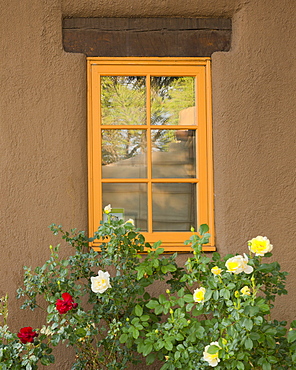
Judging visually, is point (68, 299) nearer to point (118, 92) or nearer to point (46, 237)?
point (46, 237)

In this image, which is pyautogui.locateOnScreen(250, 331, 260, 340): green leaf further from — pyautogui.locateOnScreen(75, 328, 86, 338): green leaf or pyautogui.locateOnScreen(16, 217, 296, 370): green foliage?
pyautogui.locateOnScreen(75, 328, 86, 338): green leaf

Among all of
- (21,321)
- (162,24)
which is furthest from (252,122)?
(21,321)

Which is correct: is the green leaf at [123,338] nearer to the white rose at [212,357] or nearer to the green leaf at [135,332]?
the green leaf at [135,332]

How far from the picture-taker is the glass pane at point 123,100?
381 centimetres

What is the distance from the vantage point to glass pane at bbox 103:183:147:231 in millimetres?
3768

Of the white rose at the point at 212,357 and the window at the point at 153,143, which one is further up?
the window at the point at 153,143

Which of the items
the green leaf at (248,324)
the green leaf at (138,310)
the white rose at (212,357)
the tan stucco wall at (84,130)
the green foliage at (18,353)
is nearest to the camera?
the green leaf at (248,324)

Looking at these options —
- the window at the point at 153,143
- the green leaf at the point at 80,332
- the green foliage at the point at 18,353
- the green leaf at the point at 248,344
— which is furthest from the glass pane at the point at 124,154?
the green leaf at the point at 248,344

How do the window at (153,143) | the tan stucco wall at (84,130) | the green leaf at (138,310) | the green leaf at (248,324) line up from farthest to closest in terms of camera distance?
the window at (153,143)
the tan stucco wall at (84,130)
the green leaf at (138,310)
the green leaf at (248,324)

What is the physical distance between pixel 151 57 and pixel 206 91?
1.64 feet

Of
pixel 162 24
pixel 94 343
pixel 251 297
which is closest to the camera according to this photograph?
pixel 251 297

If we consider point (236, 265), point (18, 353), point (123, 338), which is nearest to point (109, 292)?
point (123, 338)

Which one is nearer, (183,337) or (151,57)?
(183,337)

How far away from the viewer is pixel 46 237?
3611 mm
